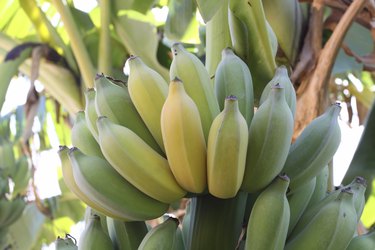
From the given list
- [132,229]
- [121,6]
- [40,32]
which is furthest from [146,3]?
[132,229]

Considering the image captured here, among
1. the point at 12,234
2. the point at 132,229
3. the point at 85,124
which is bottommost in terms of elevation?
the point at 12,234

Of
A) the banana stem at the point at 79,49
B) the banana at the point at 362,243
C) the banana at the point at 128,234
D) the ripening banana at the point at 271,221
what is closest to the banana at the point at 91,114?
the banana at the point at 128,234

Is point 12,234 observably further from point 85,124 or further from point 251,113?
point 251,113

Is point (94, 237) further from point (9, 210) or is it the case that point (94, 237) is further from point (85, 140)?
point (9, 210)

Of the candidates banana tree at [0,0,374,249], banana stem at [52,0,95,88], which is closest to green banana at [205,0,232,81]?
banana tree at [0,0,374,249]

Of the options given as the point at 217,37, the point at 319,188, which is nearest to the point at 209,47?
the point at 217,37

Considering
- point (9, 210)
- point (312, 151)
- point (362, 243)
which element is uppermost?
point (312, 151)

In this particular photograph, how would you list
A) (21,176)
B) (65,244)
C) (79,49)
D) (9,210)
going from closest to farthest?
(65,244) < (79,49) < (9,210) < (21,176)
